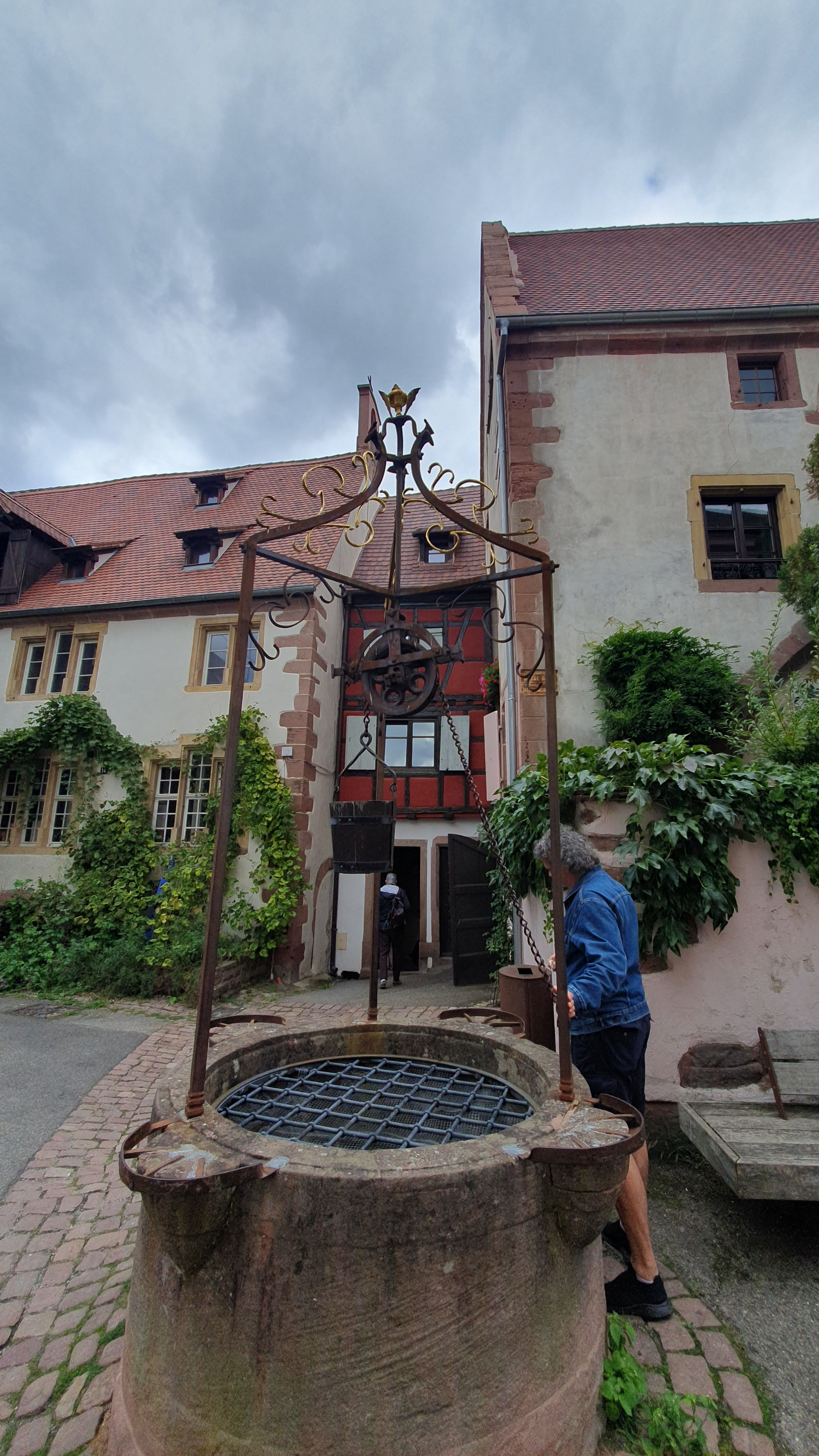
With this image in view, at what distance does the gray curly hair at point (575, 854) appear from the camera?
300 cm

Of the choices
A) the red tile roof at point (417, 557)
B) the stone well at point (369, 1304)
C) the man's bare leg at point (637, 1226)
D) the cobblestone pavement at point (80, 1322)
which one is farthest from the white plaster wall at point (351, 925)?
the stone well at point (369, 1304)

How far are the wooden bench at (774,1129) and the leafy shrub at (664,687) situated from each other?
3304 millimetres

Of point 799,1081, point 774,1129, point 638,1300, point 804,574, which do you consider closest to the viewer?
point 638,1300

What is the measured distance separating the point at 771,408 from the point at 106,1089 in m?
9.93

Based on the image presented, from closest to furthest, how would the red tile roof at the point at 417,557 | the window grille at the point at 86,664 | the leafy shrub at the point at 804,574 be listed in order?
1. the leafy shrub at the point at 804,574
2. the window grille at the point at 86,664
3. the red tile roof at the point at 417,557

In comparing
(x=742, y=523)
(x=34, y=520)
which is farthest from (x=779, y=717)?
(x=34, y=520)

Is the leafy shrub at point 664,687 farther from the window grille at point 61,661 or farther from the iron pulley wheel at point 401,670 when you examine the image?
the window grille at point 61,661

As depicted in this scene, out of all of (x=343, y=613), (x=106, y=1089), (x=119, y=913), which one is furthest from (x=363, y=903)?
(x=106, y=1089)

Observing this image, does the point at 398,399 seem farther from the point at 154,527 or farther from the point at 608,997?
the point at 154,527

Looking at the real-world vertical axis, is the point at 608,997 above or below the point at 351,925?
above

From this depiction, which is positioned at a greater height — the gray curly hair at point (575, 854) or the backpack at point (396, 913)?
the gray curly hair at point (575, 854)

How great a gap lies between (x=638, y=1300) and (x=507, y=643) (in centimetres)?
564

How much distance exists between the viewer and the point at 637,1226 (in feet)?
8.42

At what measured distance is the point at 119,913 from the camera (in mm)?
10266
